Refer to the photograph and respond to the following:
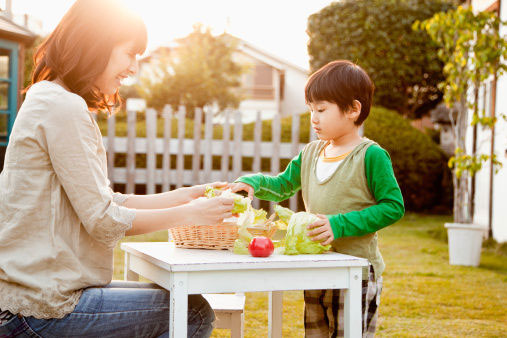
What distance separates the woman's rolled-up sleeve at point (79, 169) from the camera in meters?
2.15

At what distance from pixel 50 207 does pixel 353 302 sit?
1.16 meters

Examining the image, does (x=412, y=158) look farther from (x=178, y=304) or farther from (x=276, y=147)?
(x=178, y=304)

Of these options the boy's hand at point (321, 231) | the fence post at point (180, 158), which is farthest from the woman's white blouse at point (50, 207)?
the fence post at point (180, 158)

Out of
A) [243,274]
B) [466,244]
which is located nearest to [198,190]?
[243,274]

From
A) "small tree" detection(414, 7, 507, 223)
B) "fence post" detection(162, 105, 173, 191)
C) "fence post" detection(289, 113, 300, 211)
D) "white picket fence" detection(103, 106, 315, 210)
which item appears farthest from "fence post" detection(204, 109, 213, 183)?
"small tree" detection(414, 7, 507, 223)

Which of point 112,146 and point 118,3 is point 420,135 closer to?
point 112,146

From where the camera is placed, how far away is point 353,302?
2.37m

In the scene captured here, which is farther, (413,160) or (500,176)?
(413,160)

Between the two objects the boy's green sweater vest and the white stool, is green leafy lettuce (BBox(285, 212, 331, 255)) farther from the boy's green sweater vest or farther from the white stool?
the white stool

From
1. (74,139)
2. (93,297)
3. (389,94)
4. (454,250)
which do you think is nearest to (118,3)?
(74,139)

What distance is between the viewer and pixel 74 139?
2.18 metres

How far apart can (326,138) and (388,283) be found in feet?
11.1

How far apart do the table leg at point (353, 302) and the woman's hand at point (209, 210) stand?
1.73 feet

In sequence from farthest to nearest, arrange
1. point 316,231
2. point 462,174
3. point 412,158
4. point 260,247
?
point 412,158 → point 462,174 → point 316,231 → point 260,247
